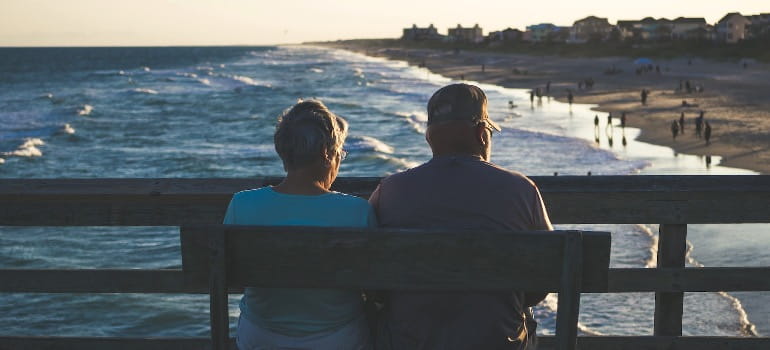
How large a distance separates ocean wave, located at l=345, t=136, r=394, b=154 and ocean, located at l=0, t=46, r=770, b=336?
0.08m

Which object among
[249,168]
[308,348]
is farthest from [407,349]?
[249,168]

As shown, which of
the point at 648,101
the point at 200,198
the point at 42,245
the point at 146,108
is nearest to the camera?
the point at 200,198

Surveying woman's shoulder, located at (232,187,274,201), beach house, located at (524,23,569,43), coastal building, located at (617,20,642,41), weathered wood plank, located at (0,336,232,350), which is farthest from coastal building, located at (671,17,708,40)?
woman's shoulder, located at (232,187,274,201)

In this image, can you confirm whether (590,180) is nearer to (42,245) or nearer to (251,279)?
(251,279)

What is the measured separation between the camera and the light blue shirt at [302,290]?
279 centimetres

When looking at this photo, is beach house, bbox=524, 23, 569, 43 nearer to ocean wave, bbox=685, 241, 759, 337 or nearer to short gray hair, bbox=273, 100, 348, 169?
ocean wave, bbox=685, 241, 759, 337

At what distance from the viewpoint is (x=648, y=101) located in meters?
45.6

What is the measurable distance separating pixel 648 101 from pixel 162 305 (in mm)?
39634

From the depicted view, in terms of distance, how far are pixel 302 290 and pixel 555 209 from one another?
124 centimetres

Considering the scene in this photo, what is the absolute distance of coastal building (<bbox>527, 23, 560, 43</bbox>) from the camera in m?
168

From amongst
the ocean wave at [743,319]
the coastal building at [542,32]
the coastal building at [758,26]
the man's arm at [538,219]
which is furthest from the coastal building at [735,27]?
the man's arm at [538,219]

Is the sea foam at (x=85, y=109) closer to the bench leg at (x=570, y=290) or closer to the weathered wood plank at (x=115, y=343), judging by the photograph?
the weathered wood plank at (x=115, y=343)

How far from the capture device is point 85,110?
51.8 metres

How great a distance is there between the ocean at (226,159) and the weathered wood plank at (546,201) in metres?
4.92
